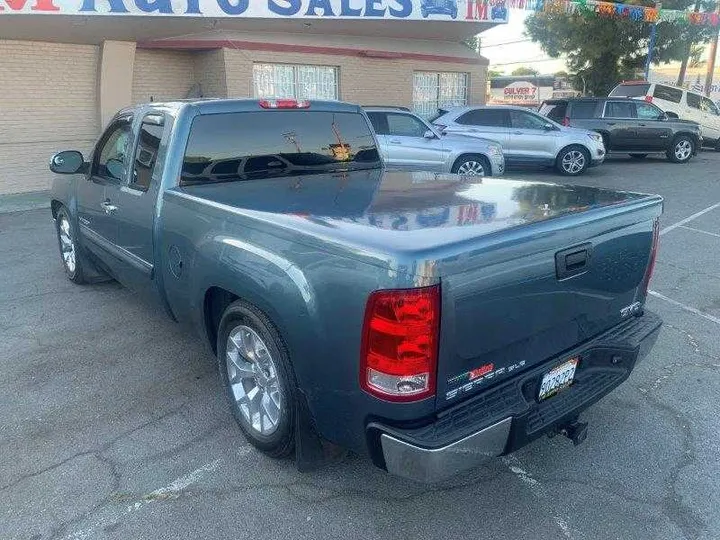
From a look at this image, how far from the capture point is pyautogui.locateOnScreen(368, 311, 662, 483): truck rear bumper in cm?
226

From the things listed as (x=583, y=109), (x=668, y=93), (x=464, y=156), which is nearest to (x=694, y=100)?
(x=668, y=93)

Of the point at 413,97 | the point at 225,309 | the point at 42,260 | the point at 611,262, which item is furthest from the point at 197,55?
the point at 611,262

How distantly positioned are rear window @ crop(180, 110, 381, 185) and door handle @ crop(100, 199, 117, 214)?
96 cm

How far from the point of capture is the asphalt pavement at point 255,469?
2650mm

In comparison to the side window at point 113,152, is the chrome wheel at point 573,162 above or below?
below

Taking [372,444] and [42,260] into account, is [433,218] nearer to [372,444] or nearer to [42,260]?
[372,444]

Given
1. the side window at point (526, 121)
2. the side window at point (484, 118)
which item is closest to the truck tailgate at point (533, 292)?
the side window at point (484, 118)

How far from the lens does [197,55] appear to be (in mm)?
13281

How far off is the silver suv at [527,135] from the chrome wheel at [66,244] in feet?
30.4

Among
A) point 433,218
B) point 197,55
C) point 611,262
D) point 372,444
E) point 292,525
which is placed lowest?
point 292,525

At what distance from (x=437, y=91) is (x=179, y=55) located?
284 inches

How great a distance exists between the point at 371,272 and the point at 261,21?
38.6ft

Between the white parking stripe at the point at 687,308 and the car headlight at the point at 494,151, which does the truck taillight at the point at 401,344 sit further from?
the car headlight at the point at 494,151

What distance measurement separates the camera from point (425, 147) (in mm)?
11266
